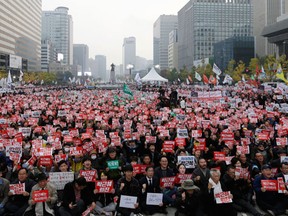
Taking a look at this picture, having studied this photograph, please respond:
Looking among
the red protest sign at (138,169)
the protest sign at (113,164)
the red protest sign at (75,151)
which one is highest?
the red protest sign at (75,151)

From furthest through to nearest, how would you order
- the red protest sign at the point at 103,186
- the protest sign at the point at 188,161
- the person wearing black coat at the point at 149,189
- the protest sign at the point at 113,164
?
the protest sign at the point at 188,161
the protest sign at the point at 113,164
the person wearing black coat at the point at 149,189
the red protest sign at the point at 103,186

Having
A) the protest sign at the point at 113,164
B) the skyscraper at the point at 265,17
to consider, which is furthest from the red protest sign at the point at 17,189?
the skyscraper at the point at 265,17

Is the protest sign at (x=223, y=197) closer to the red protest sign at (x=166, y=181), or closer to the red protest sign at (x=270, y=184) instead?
the red protest sign at (x=270, y=184)

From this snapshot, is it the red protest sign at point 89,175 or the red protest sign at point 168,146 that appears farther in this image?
the red protest sign at point 168,146

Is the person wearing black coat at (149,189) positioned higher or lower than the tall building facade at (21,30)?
lower

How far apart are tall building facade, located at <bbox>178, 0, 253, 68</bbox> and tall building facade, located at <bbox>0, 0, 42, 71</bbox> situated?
67.0 m

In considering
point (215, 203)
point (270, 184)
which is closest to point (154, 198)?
point (215, 203)

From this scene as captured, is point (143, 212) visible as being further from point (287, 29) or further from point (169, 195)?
point (287, 29)

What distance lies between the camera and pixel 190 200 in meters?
7.30

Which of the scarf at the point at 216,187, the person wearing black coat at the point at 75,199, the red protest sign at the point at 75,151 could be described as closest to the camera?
the person wearing black coat at the point at 75,199

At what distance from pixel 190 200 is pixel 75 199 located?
244 cm

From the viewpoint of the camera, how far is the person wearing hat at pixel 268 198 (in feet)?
26.0

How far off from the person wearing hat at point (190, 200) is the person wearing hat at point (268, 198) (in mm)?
1701

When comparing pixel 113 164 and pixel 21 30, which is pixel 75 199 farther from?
pixel 21 30
